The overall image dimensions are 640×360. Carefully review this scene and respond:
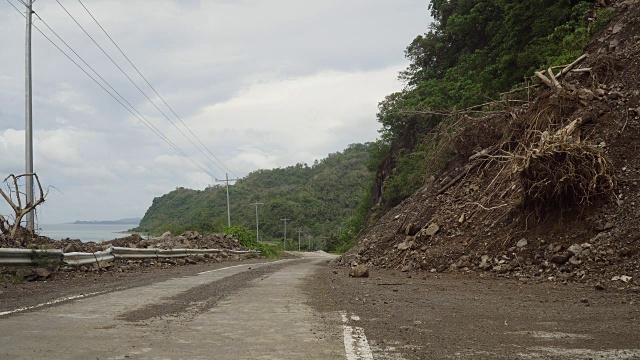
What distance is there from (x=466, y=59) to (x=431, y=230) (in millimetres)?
18904

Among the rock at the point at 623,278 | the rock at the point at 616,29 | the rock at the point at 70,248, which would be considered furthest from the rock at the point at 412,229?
the rock at the point at 70,248

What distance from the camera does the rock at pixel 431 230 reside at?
1526 cm

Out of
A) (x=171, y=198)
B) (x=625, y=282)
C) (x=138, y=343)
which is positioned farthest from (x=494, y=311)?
(x=171, y=198)

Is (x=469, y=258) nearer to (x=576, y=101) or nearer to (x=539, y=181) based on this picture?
(x=539, y=181)

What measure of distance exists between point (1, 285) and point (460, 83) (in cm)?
2400

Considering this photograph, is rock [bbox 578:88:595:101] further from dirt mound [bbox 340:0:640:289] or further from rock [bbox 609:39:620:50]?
rock [bbox 609:39:620:50]

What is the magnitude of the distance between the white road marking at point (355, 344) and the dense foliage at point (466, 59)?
11.0m

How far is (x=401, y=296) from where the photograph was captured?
8844 millimetres

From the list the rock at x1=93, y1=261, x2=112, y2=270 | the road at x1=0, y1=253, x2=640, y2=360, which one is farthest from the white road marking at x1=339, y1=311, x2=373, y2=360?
the rock at x1=93, y1=261, x2=112, y2=270

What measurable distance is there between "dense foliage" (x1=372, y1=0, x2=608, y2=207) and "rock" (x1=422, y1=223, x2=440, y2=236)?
2.64 metres

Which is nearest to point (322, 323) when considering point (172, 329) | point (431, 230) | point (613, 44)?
point (172, 329)

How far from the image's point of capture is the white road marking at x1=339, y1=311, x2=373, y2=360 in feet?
14.5

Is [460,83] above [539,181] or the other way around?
above

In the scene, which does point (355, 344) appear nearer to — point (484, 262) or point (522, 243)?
point (522, 243)
